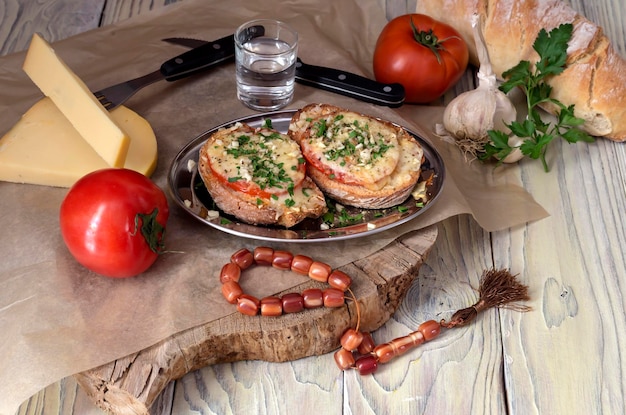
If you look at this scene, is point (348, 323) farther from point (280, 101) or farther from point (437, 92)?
point (437, 92)

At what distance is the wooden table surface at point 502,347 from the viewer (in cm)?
235

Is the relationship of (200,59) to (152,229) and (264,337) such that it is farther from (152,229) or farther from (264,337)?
(264,337)

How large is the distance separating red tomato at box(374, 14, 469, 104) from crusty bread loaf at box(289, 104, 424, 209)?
59 centimetres

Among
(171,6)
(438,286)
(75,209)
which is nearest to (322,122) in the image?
(438,286)

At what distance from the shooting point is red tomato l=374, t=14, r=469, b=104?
3.20 m

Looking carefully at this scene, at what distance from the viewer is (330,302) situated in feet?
7.52

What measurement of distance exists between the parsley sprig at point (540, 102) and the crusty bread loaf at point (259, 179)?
0.88 meters

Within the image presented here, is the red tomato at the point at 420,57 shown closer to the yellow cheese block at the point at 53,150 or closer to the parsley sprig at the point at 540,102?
the parsley sprig at the point at 540,102

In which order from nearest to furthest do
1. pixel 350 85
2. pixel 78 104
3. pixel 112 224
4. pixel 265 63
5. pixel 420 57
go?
pixel 112 224 < pixel 78 104 < pixel 265 63 < pixel 350 85 < pixel 420 57

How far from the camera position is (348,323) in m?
2.39

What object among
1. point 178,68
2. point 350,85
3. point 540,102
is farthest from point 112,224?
point 540,102

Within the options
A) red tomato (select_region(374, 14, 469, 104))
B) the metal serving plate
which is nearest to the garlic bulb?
red tomato (select_region(374, 14, 469, 104))

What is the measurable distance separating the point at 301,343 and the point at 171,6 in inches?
76.2

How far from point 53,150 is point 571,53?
2.04 m
